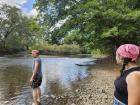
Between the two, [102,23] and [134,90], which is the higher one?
[102,23]

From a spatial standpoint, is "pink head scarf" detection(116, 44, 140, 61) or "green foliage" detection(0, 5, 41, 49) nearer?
"pink head scarf" detection(116, 44, 140, 61)

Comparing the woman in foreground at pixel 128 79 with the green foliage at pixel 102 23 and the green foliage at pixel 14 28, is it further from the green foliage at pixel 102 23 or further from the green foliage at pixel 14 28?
the green foliage at pixel 14 28

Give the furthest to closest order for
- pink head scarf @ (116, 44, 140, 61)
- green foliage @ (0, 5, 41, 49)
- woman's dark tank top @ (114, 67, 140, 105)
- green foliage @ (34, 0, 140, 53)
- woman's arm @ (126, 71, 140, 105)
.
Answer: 1. green foliage @ (0, 5, 41, 49)
2. green foliage @ (34, 0, 140, 53)
3. pink head scarf @ (116, 44, 140, 61)
4. woman's dark tank top @ (114, 67, 140, 105)
5. woman's arm @ (126, 71, 140, 105)

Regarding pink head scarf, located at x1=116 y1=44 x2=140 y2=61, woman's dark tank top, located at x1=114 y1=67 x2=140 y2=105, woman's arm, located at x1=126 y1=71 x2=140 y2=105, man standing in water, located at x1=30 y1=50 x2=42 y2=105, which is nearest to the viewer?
woman's arm, located at x1=126 y1=71 x2=140 y2=105

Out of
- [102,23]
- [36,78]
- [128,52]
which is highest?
[102,23]

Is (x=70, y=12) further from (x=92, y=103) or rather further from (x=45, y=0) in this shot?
(x=92, y=103)

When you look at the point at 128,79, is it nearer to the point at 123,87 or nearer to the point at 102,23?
the point at 123,87

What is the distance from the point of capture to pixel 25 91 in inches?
652

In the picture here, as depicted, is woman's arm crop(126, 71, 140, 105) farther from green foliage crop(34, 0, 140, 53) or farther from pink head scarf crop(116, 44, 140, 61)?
green foliage crop(34, 0, 140, 53)

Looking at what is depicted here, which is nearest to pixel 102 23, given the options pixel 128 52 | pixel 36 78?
pixel 36 78

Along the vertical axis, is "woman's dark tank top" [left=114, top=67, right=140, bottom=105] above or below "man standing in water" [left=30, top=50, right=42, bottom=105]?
above

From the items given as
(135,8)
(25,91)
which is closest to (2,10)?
(135,8)

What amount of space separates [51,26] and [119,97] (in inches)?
1370

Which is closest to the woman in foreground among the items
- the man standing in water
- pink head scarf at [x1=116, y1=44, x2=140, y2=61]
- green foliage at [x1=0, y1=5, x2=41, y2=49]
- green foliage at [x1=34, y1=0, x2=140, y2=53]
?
pink head scarf at [x1=116, y1=44, x2=140, y2=61]
